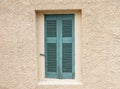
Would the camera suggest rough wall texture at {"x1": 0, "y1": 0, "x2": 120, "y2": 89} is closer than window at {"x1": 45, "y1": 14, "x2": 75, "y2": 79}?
Yes

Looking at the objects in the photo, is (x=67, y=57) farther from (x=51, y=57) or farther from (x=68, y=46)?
(x=51, y=57)

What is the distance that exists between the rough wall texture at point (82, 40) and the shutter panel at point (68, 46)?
11.4 inches

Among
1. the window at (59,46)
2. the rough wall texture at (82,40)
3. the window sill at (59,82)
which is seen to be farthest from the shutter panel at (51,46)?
the rough wall texture at (82,40)

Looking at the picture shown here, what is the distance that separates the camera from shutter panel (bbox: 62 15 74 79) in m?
4.84

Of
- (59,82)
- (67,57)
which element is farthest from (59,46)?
(59,82)

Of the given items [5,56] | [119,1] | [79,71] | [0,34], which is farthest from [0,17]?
[119,1]

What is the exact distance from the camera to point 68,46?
→ 4.88 meters

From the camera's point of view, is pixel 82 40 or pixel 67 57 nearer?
pixel 82 40

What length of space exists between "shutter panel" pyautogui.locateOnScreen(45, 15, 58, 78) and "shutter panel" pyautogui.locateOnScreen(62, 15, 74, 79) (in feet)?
0.57

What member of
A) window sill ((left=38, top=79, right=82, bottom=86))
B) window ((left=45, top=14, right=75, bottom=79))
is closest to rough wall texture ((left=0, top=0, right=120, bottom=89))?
window sill ((left=38, top=79, right=82, bottom=86))

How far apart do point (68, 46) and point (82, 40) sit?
37 centimetres

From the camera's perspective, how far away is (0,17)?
15.7 feet

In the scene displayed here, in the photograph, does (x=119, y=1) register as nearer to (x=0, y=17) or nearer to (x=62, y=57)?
(x=62, y=57)

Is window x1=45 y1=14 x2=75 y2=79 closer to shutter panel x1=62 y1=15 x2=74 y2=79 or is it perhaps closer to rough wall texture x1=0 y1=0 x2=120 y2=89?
shutter panel x1=62 y1=15 x2=74 y2=79
